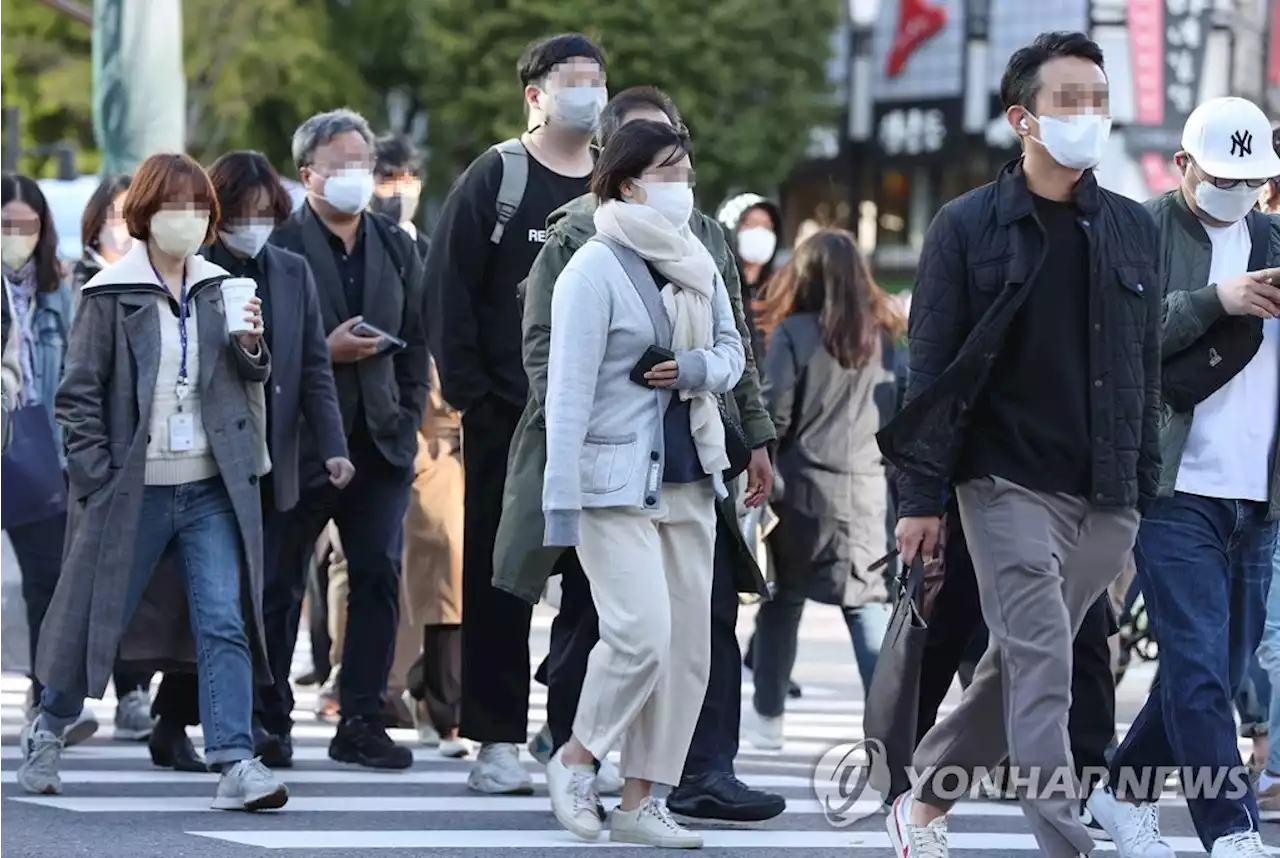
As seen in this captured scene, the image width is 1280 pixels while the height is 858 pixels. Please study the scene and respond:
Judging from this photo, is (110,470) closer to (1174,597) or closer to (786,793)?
(786,793)

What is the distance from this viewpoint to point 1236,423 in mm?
7250

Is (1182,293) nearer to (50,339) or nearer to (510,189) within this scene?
(510,189)

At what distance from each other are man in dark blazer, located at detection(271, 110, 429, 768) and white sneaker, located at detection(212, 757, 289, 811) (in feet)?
4.07

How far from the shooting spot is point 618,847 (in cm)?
748

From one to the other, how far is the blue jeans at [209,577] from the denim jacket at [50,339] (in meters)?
1.79

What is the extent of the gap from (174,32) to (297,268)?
895 cm

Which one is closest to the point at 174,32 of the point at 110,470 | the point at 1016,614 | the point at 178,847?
the point at 110,470

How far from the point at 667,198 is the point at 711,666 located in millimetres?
1515

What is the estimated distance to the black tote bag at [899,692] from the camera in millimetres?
7012

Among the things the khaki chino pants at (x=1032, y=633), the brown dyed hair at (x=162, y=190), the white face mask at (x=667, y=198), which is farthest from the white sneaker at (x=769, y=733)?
the khaki chino pants at (x=1032, y=633)

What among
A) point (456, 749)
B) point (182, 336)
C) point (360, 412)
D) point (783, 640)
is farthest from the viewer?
point (783, 640)

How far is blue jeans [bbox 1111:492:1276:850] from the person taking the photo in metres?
7.02

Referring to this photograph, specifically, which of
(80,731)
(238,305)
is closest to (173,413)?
(238,305)

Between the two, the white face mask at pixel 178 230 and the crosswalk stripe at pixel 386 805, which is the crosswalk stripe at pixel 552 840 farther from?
the white face mask at pixel 178 230
